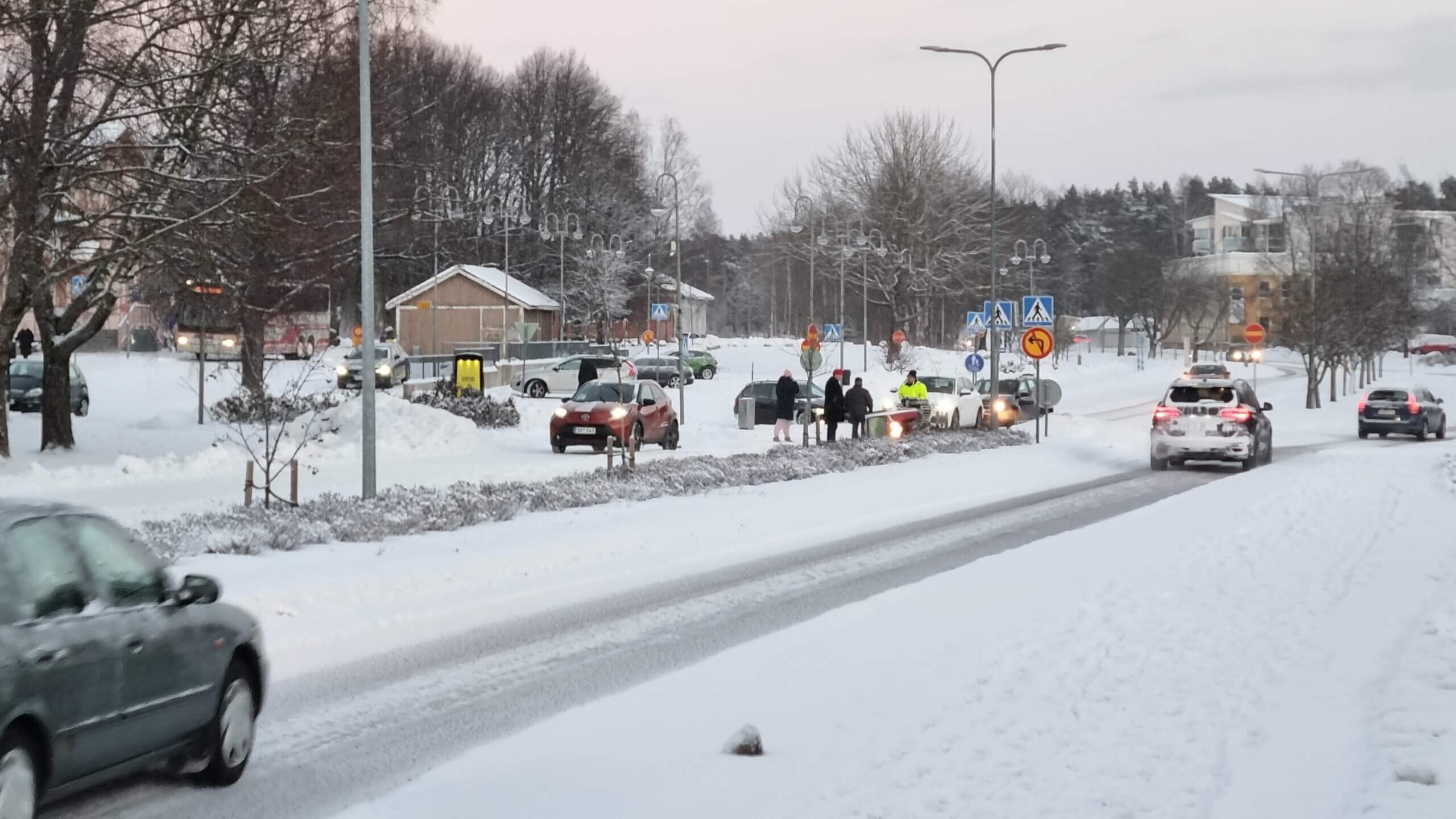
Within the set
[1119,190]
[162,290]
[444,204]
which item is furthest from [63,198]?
[1119,190]

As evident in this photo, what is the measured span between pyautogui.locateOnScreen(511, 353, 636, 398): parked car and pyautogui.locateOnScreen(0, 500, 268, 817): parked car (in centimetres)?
4778

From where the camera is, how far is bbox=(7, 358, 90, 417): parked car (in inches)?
1618

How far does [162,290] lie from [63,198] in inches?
584

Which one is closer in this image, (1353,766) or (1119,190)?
(1353,766)

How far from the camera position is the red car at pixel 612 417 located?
33.7 meters

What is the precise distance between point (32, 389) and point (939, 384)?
91.4 ft

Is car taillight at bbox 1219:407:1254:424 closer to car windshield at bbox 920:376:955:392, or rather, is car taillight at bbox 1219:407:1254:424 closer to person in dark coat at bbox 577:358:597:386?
person in dark coat at bbox 577:358:597:386

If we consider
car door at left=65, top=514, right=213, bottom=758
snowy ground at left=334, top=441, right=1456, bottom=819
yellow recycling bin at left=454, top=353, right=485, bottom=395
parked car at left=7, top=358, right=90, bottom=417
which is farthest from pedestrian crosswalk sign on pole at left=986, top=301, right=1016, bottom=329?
car door at left=65, top=514, right=213, bottom=758

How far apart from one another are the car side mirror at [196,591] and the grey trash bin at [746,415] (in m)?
38.1

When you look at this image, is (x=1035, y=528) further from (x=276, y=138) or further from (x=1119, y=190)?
(x=1119, y=190)

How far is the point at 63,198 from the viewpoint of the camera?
2545cm

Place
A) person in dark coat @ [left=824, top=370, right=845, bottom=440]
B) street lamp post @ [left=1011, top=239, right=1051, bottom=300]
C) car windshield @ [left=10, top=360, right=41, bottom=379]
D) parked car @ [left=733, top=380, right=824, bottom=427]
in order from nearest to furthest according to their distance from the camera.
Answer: person in dark coat @ [left=824, top=370, right=845, bottom=440]
car windshield @ [left=10, top=360, right=41, bottom=379]
parked car @ [left=733, top=380, right=824, bottom=427]
street lamp post @ [left=1011, top=239, right=1051, bottom=300]

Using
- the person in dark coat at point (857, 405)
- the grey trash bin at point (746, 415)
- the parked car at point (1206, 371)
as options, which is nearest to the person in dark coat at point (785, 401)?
the person in dark coat at point (857, 405)

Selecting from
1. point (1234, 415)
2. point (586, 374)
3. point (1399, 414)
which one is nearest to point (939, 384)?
point (1399, 414)
